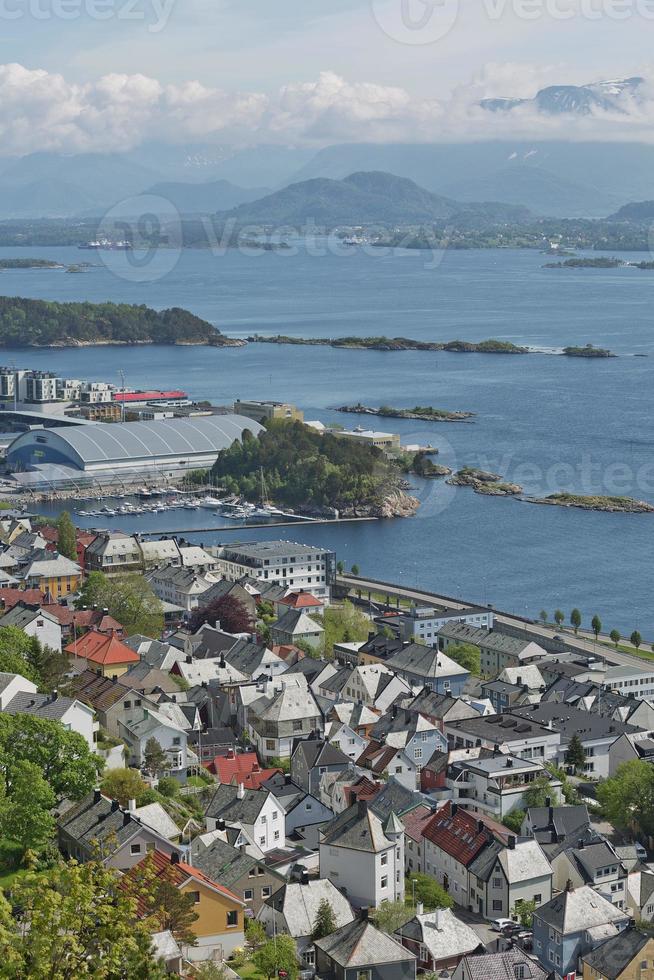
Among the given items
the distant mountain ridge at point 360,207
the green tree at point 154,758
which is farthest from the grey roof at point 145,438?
the distant mountain ridge at point 360,207

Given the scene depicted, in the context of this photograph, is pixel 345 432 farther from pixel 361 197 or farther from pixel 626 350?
pixel 361 197

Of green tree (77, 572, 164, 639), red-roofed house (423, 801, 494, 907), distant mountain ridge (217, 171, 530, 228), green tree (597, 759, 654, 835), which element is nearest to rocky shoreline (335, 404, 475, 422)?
green tree (77, 572, 164, 639)

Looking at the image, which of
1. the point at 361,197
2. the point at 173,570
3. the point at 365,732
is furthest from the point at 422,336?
the point at 361,197

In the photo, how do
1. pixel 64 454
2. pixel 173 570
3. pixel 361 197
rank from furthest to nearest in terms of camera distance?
pixel 361 197 → pixel 64 454 → pixel 173 570

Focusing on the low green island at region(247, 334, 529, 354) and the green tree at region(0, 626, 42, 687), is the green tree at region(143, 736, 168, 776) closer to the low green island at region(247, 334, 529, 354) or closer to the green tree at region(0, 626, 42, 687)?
the green tree at region(0, 626, 42, 687)

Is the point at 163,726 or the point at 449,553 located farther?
the point at 449,553

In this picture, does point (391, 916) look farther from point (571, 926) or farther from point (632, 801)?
point (632, 801)
